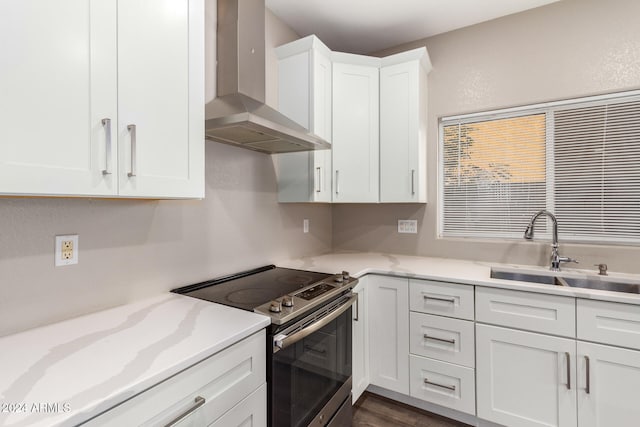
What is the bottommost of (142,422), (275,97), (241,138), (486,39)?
(142,422)

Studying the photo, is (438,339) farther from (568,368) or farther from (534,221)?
(534,221)

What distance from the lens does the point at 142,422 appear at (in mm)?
792

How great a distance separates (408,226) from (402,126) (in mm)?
840

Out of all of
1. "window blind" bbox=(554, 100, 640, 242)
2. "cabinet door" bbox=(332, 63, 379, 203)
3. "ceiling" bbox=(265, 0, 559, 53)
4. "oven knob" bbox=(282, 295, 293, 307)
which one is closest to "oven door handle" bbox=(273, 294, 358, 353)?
"oven knob" bbox=(282, 295, 293, 307)

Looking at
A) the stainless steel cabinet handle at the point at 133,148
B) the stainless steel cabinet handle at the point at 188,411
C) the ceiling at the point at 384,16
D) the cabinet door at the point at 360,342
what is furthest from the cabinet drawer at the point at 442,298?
the ceiling at the point at 384,16

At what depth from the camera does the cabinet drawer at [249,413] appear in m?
Result: 1.02

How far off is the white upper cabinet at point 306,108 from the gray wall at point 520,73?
33.4 inches

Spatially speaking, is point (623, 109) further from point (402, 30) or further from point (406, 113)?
point (402, 30)

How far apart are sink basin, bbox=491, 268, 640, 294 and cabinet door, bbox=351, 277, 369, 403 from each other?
2.96ft

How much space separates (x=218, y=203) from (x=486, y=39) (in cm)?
229

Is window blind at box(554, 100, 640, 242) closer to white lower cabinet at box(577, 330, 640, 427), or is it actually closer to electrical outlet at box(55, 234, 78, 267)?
white lower cabinet at box(577, 330, 640, 427)

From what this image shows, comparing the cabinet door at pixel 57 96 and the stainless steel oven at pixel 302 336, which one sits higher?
the cabinet door at pixel 57 96

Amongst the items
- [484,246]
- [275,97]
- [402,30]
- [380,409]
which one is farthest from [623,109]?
[380,409]

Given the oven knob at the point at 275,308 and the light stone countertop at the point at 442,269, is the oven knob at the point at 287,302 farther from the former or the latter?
the light stone countertop at the point at 442,269
